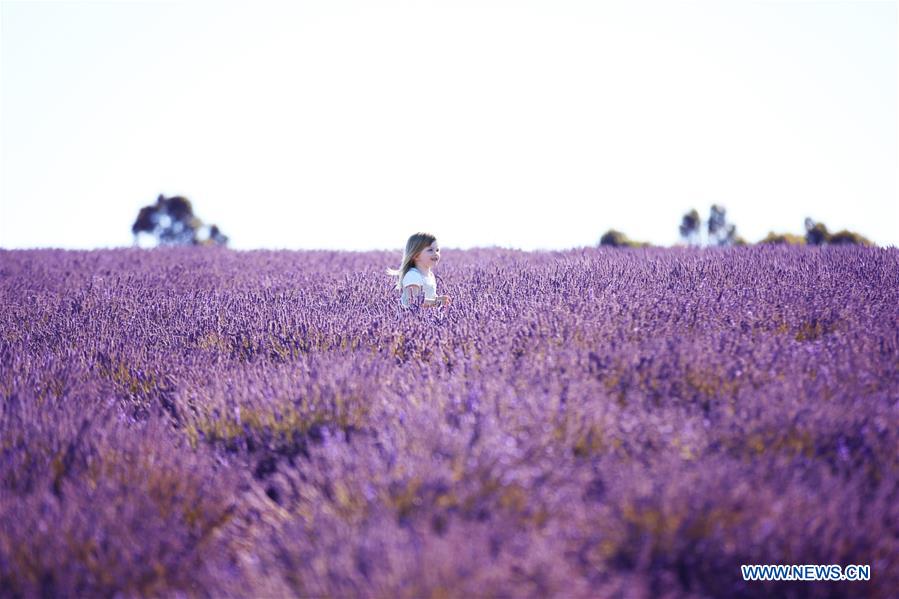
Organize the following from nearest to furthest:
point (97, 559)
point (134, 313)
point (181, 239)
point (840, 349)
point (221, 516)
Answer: point (97, 559), point (221, 516), point (840, 349), point (134, 313), point (181, 239)

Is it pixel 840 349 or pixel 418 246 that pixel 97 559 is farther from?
pixel 418 246

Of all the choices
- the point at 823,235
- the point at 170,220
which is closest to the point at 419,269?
the point at 823,235

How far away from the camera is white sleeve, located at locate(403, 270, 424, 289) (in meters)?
5.08

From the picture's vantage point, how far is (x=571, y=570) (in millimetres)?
1706

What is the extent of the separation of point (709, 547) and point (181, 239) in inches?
1558

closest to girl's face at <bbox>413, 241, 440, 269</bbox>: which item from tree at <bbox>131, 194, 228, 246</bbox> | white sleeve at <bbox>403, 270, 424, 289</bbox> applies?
white sleeve at <bbox>403, 270, 424, 289</bbox>

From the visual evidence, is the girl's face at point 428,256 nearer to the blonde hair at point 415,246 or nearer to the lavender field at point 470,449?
Result: the blonde hair at point 415,246

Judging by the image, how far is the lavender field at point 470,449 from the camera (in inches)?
71.8

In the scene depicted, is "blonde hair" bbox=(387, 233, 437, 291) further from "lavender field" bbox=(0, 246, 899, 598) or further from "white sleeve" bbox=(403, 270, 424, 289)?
"lavender field" bbox=(0, 246, 899, 598)

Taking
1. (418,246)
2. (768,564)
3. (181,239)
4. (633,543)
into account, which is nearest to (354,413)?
(633,543)

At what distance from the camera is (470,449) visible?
7.06ft

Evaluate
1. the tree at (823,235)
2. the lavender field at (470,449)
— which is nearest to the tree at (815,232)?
the tree at (823,235)

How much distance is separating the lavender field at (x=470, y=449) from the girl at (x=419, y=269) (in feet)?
1.89

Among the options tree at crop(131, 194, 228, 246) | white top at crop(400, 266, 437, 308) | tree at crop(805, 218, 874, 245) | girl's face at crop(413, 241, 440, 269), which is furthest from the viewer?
tree at crop(131, 194, 228, 246)
